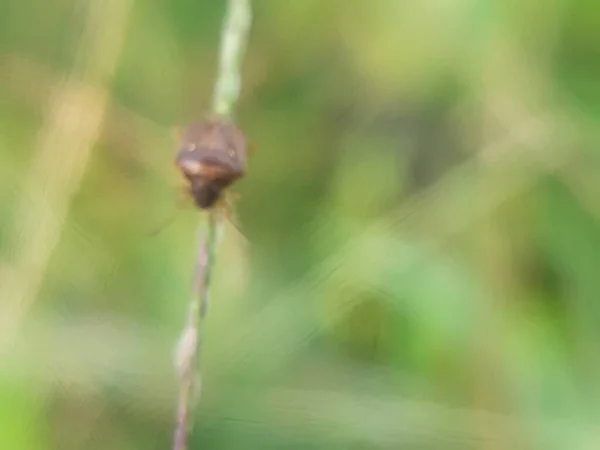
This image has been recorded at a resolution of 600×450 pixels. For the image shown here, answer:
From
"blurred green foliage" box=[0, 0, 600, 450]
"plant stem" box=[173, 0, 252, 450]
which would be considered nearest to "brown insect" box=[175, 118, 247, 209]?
"plant stem" box=[173, 0, 252, 450]

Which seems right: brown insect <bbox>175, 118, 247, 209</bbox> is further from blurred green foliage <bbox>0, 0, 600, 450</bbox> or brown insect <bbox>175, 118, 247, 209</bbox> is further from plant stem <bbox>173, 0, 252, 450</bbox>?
blurred green foliage <bbox>0, 0, 600, 450</bbox>

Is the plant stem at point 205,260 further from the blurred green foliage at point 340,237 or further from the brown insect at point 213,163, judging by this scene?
the blurred green foliage at point 340,237

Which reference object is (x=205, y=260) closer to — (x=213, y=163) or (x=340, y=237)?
(x=213, y=163)

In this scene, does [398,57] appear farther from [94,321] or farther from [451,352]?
[94,321]

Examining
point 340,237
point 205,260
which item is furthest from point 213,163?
point 340,237

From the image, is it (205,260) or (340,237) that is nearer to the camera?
(205,260)

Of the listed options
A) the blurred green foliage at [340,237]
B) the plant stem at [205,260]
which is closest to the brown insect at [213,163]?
the plant stem at [205,260]

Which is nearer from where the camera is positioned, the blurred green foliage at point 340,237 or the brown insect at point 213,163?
the brown insect at point 213,163
